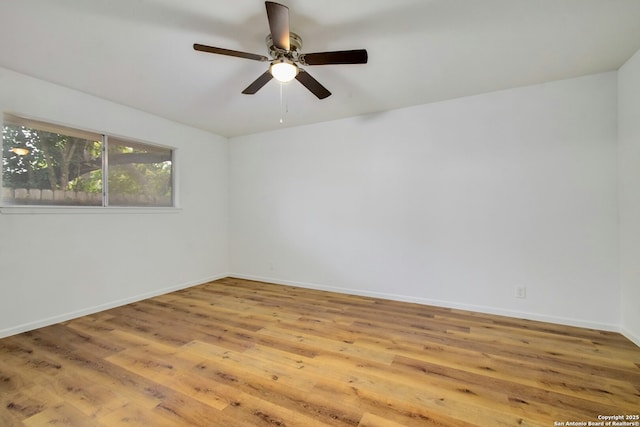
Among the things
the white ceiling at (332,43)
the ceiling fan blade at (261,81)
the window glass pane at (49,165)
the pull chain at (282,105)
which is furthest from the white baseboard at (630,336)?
the window glass pane at (49,165)

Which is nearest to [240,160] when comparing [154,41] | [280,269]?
[280,269]

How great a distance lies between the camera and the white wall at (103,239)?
8.00 ft

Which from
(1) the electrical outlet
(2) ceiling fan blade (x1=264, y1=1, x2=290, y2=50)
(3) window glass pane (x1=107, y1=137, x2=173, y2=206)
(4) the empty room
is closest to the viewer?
(2) ceiling fan blade (x1=264, y1=1, x2=290, y2=50)

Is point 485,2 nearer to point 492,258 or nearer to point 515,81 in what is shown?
point 515,81

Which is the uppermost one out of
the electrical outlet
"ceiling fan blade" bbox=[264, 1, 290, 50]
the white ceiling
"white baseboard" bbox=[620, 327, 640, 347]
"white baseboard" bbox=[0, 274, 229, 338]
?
the white ceiling

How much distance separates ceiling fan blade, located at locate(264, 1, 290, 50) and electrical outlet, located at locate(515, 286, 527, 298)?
3.14 m

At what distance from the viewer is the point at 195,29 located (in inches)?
74.8

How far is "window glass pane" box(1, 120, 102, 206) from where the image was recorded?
246cm

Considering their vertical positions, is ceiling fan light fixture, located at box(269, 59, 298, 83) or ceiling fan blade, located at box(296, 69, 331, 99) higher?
ceiling fan blade, located at box(296, 69, 331, 99)

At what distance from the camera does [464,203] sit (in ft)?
9.78

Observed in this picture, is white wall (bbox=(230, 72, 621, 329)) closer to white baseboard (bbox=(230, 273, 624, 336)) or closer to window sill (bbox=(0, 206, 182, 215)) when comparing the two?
white baseboard (bbox=(230, 273, 624, 336))

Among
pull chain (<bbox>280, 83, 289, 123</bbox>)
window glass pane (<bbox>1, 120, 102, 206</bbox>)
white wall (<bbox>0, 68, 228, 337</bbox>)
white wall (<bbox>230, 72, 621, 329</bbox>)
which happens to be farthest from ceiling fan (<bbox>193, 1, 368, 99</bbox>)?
window glass pane (<bbox>1, 120, 102, 206</bbox>)

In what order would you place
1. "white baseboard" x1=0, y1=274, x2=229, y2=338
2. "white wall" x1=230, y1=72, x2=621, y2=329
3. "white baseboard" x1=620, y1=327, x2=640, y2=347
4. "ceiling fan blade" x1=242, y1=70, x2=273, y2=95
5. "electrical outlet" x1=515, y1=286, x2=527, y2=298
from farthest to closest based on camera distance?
"electrical outlet" x1=515, y1=286, x2=527, y2=298
"white wall" x1=230, y1=72, x2=621, y2=329
"white baseboard" x1=0, y1=274, x2=229, y2=338
"white baseboard" x1=620, y1=327, x2=640, y2=347
"ceiling fan blade" x1=242, y1=70, x2=273, y2=95

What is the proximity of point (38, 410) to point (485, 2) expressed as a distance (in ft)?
11.8
